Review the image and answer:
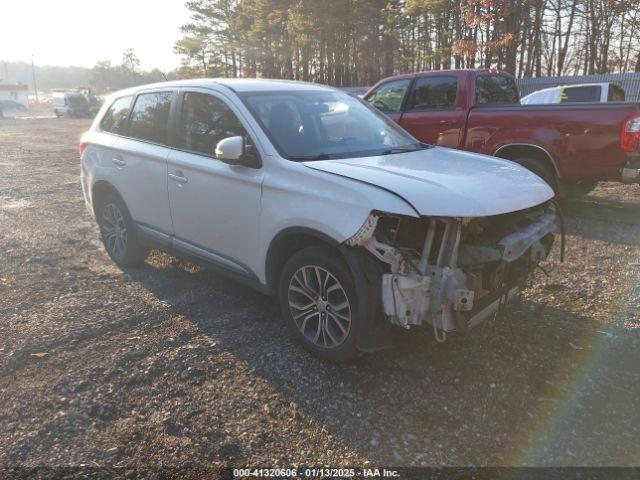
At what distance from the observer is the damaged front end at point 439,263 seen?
9.73 ft

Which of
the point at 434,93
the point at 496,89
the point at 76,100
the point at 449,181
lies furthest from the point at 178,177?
the point at 76,100

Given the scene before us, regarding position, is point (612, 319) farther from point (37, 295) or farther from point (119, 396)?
point (37, 295)

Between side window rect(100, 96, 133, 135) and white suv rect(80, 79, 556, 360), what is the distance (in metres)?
0.28

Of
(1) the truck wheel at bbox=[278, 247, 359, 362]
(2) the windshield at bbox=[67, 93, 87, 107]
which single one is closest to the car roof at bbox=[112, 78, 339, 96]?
(1) the truck wheel at bbox=[278, 247, 359, 362]

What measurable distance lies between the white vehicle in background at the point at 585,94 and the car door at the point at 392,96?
5503 millimetres

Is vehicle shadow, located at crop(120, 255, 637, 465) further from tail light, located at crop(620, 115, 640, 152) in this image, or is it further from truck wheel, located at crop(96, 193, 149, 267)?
tail light, located at crop(620, 115, 640, 152)

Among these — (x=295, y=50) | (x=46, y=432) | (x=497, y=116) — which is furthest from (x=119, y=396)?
(x=295, y=50)

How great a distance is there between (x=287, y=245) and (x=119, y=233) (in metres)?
2.60

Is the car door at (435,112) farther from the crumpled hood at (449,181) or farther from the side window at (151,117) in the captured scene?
the side window at (151,117)

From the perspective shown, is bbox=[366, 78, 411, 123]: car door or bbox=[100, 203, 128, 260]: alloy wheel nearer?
bbox=[100, 203, 128, 260]: alloy wheel

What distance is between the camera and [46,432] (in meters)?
2.83

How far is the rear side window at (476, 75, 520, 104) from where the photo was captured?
772 cm

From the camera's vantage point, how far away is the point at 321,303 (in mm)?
3400

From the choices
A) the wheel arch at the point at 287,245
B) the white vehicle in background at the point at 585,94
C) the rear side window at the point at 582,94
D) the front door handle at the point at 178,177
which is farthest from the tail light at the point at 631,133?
the rear side window at the point at 582,94
